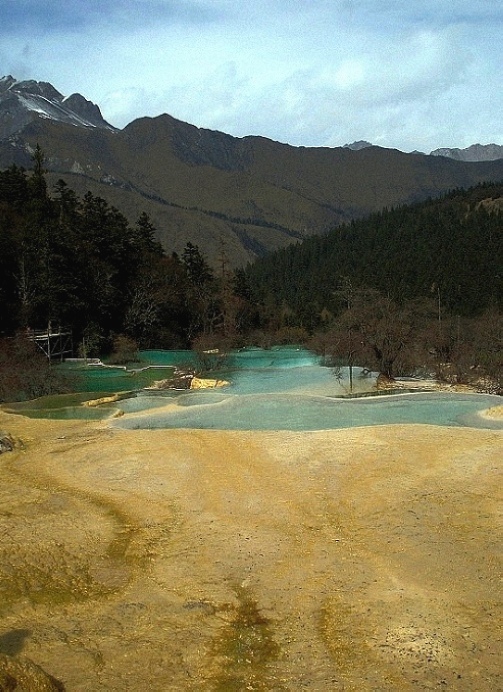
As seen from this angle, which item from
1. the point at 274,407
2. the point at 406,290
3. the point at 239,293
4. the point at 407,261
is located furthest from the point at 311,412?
the point at 407,261

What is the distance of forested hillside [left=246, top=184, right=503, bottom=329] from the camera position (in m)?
80.6

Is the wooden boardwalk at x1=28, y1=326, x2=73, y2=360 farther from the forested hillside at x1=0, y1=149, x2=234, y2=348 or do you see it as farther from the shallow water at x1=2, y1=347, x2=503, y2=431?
the shallow water at x1=2, y1=347, x2=503, y2=431

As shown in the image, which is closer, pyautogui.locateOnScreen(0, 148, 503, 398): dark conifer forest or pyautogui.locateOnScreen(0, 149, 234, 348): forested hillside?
pyautogui.locateOnScreen(0, 148, 503, 398): dark conifer forest

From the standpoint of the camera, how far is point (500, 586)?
28.6 feet

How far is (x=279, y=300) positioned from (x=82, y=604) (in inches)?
3683

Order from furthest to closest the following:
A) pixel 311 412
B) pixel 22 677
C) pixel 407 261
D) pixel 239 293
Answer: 1. pixel 407 261
2. pixel 239 293
3. pixel 311 412
4. pixel 22 677

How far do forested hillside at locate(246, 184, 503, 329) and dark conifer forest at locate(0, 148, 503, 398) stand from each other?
332 millimetres

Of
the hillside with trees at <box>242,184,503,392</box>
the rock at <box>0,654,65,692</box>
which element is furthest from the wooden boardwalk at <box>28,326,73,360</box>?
the rock at <box>0,654,65,692</box>

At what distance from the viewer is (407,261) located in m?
92.8

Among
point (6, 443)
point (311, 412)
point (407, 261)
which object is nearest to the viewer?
point (6, 443)

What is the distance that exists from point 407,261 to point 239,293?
107 feet

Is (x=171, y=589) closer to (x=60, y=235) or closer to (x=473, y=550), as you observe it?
(x=473, y=550)

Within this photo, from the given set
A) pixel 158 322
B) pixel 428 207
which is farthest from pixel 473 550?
pixel 428 207

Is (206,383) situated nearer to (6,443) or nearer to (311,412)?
(311,412)
